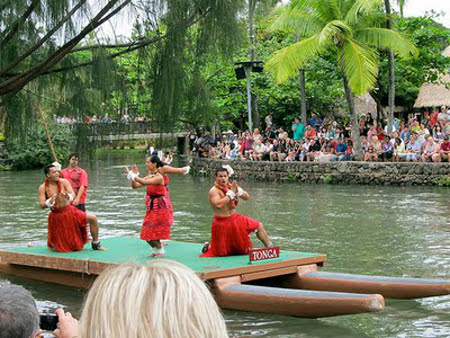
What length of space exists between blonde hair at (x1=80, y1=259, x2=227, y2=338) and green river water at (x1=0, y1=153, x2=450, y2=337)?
Answer: 4.63 metres

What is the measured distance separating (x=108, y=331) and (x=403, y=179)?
18.1 metres

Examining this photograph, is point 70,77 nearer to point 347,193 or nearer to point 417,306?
point 417,306

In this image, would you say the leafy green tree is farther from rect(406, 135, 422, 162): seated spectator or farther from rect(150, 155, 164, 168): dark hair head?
rect(150, 155, 164, 168): dark hair head

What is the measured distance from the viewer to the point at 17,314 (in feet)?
7.19

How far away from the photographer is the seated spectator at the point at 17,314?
2.17m

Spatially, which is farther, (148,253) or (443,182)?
(443,182)

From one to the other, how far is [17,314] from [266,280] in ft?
18.8

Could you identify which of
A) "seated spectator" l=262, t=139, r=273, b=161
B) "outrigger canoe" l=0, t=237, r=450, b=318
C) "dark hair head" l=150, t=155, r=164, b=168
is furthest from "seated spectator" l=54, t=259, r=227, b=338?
"seated spectator" l=262, t=139, r=273, b=161

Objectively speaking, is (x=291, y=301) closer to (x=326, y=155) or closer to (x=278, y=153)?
(x=326, y=155)

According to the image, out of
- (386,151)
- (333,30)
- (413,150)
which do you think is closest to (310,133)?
(386,151)

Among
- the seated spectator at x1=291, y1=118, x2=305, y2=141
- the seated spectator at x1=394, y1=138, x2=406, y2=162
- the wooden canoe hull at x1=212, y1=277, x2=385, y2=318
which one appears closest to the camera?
the wooden canoe hull at x1=212, y1=277, x2=385, y2=318

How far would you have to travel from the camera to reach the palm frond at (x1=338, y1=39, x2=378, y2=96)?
1891cm

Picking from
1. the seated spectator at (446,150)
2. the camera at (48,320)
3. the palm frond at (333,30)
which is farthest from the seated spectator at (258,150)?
the camera at (48,320)

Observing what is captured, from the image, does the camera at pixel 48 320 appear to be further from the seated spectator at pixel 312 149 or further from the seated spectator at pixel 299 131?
the seated spectator at pixel 299 131
